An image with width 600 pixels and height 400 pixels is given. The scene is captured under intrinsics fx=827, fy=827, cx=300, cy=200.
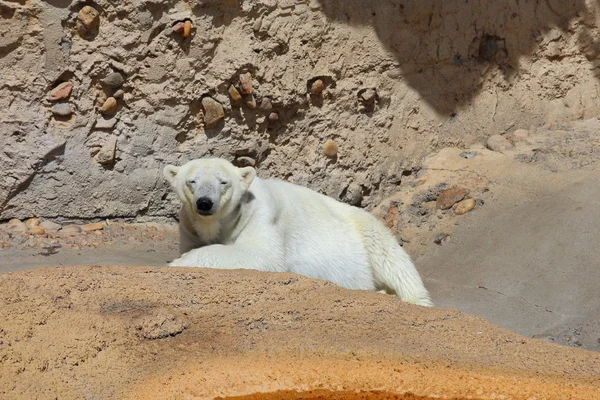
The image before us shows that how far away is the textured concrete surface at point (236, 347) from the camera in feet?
9.62

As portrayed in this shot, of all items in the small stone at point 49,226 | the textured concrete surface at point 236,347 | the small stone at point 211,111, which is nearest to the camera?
the textured concrete surface at point 236,347

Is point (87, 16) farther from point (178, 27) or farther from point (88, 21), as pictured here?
point (178, 27)

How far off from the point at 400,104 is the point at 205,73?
188 centimetres

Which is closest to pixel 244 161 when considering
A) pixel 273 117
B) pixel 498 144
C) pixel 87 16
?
pixel 273 117

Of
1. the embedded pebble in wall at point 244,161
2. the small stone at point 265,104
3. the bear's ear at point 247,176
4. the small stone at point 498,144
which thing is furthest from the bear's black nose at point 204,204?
the small stone at point 498,144

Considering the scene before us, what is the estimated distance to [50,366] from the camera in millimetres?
2908

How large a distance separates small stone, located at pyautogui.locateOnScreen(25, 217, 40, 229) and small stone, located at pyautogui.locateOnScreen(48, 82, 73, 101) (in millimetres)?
859

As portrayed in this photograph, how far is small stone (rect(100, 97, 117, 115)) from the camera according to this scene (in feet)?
19.6

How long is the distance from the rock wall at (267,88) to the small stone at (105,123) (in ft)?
0.04

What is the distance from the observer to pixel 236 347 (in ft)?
10.3

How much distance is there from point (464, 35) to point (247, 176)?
3.24 meters

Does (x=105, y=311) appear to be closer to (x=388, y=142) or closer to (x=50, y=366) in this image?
(x=50, y=366)

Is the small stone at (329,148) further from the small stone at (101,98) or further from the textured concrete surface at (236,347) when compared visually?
the textured concrete surface at (236,347)

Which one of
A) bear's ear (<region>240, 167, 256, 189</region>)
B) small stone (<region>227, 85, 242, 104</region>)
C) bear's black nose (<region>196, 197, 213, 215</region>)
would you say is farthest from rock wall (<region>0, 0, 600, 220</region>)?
bear's black nose (<region>196, 197, 213, 215</region>)
